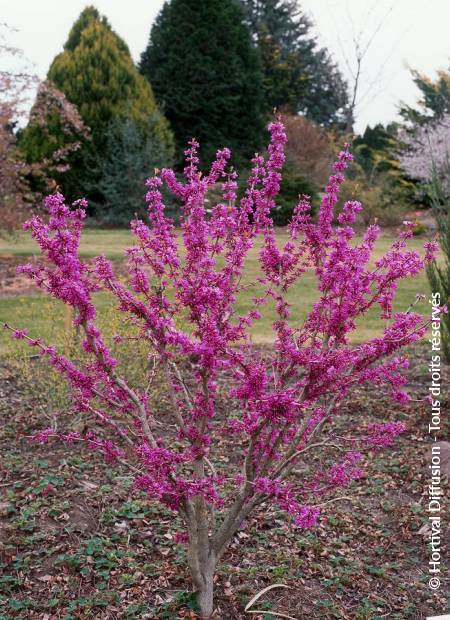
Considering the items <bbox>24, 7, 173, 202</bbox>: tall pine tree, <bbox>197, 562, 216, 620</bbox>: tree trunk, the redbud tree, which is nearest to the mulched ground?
<bbox>197, 562, 216, 620</bbox>: tree trunk

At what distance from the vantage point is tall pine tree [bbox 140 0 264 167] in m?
23.0

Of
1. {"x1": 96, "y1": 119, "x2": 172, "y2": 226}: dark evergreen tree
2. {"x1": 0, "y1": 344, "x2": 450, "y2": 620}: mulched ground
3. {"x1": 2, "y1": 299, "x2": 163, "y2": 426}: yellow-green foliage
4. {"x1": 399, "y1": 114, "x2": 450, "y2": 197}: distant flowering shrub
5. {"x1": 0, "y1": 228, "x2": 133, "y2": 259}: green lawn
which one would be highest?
{"x1": 399, "y1": 114, "x2": 450, "y2": 197}: distant flowering shrub

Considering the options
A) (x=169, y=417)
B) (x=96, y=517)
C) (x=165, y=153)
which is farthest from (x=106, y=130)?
(x=96, y=517)

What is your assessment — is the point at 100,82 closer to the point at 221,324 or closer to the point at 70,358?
the point at 70,358

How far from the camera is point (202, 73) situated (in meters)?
22.9

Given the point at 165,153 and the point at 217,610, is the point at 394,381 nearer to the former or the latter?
the point at 217,610

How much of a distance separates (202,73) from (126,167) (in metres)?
5.36

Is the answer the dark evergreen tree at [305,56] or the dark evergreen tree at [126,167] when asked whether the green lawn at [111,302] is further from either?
the dark evergreen tree at [305,56]

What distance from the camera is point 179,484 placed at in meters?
2.86

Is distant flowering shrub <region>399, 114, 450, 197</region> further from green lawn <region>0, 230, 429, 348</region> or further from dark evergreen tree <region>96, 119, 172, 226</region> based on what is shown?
dark evergreen tree <region>96, 119, 172, 226</region>

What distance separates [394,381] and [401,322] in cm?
28

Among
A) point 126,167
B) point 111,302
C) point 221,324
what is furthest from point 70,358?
point 126,167

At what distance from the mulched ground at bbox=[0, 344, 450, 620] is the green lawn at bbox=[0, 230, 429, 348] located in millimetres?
1700

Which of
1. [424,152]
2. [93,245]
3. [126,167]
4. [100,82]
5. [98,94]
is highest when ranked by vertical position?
[100,82]
